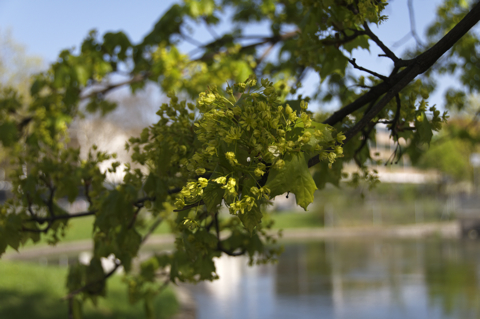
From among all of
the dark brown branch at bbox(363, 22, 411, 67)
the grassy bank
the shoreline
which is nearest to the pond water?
the grassy bank

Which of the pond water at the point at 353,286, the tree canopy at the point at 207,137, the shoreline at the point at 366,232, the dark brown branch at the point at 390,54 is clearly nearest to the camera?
the tree canopy at the point at 207,137

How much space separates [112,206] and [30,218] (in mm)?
793

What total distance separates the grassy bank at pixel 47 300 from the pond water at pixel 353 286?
1456 mm

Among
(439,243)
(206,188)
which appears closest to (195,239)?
(206,188)

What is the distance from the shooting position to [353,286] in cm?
1075

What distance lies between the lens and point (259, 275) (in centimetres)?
1316

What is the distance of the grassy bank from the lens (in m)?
7.19

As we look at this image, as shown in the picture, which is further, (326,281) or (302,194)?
(326,281)

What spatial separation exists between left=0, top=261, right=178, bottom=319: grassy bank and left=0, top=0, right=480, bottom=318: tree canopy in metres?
→ 3.08

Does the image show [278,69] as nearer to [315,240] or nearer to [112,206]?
[112,206]

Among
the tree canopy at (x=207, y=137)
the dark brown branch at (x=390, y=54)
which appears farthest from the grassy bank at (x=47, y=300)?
the dark brown branch at (x=390, y=54)

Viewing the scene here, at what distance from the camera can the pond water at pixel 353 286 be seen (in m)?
8.66

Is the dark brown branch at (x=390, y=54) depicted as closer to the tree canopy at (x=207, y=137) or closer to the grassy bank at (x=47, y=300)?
the tree canopy at (x=207, y=137)

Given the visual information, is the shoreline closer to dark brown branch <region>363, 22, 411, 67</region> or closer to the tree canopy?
the tree canopy
